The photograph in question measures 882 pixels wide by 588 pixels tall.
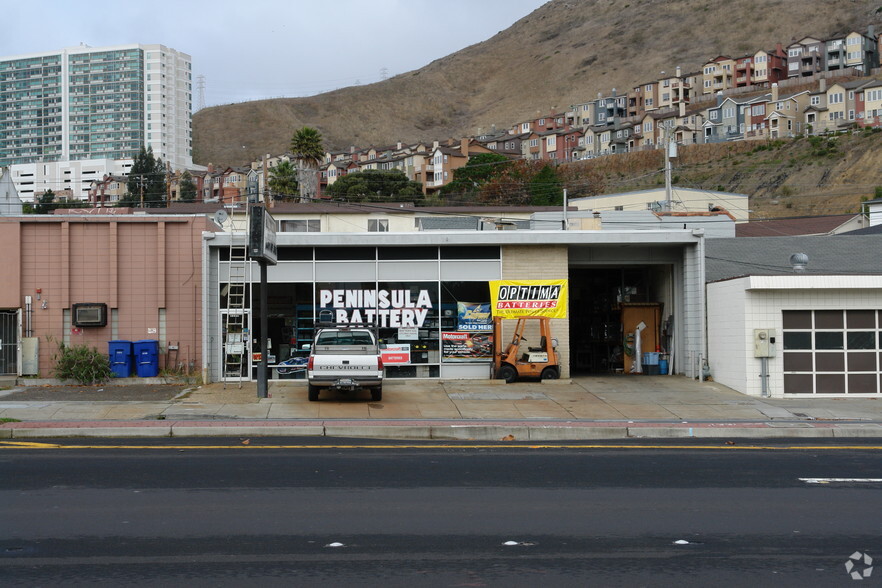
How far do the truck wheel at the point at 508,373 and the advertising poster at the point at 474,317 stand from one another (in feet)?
4.55

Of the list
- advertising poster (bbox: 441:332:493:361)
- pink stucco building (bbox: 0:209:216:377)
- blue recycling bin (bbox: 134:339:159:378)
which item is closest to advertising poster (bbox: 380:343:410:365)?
advertising poster (bbox: 441:332:493:361)

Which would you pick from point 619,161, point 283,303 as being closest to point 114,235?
point 283,303

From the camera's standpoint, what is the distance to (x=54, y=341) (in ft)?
77.0

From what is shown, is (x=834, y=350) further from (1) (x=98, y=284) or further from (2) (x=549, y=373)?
(1) (x=98, y=284)

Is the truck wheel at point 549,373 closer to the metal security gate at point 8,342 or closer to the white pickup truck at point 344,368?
the white pickup truck at point 344,368

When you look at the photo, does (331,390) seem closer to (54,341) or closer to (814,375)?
(54,341)

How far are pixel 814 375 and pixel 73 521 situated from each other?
62.1ft

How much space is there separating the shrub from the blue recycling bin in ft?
2.62

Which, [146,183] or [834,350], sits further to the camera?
[146,183]

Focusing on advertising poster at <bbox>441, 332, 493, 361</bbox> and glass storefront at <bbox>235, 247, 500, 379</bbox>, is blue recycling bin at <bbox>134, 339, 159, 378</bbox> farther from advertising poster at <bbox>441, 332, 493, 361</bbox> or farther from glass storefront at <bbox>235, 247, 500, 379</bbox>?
advertising poster at <bbox>441, 332, 493, 361</bbox>

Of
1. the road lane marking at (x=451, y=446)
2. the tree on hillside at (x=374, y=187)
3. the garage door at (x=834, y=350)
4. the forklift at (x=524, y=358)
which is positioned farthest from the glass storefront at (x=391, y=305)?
the tree on hillside at (x=374, y=187)

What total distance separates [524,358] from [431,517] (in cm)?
1519

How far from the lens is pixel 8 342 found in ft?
77.6

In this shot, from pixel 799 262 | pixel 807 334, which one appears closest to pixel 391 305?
pixel 807 334
